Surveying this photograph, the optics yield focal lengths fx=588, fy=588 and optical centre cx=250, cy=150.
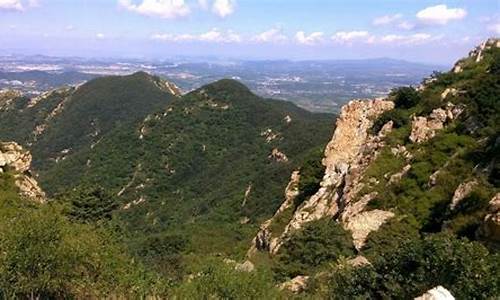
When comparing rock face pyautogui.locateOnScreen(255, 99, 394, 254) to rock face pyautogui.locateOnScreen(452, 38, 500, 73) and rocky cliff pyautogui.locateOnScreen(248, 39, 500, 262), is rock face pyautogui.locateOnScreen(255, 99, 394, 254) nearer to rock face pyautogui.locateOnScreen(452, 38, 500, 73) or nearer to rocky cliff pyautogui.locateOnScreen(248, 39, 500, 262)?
rocky cliff pyautogui.locateOnScreen(248, 39, 500, 262)

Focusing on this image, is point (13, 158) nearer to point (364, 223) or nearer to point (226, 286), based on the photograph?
point (364, 223)

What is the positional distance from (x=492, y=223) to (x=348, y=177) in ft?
48.6

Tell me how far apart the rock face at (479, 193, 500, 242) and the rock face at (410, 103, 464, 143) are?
1331 centimetres

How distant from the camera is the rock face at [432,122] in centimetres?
3294

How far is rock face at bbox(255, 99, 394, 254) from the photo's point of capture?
28209mm

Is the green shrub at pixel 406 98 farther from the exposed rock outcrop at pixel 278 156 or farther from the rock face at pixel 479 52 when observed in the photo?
the exposed rock outcrop at pixel 278 156

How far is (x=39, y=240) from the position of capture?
2172 centimetres

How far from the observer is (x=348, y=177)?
33469 mm

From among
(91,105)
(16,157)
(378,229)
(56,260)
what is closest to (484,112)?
(378,229)

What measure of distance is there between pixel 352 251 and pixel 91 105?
5540 inches

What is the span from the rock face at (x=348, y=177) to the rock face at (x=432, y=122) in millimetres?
2257

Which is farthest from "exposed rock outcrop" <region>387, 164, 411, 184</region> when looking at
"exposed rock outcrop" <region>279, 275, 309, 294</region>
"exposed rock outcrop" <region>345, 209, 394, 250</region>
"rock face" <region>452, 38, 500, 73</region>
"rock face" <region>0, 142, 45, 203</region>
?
"rock face" <region>0, 142, 45, 203</region>

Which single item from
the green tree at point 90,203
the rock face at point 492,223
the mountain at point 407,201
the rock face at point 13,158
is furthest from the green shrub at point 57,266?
the rock face at point 13,158

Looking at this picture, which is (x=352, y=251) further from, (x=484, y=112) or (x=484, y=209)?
(x=484, y=112)
